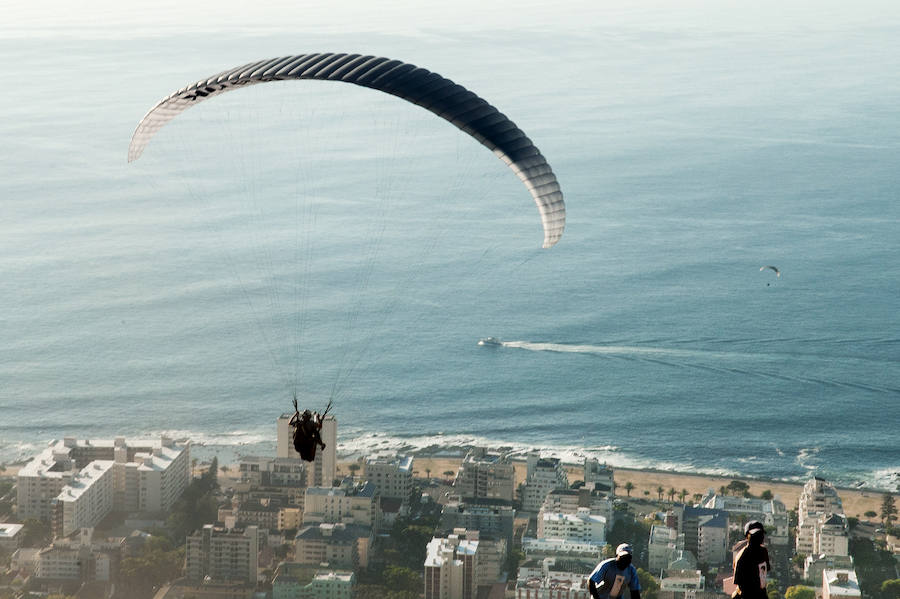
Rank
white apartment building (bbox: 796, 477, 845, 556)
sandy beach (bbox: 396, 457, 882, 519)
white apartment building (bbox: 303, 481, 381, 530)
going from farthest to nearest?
1. sandy beach (bbox: 396, 457, 882, 519)
2. white apartment building (bbox: 796, 477, 845, 556)
3. white apartment building (bbox: 303, 481, 381, 530)

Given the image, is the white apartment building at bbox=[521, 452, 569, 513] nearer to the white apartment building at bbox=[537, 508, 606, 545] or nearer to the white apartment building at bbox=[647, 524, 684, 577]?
the white apartment building at bbox=[537, 508, 606, 545]

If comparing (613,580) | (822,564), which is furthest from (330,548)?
(613,580)

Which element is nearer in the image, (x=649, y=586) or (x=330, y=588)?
(x=330, y=588)

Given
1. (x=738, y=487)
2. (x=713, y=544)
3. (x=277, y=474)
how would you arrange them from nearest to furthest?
(x=713, y=544), (x=277, y=474), (x=738, y=487)

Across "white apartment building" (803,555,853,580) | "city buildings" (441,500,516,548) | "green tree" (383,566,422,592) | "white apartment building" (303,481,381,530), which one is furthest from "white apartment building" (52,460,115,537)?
"white apartment building" (803,555,853,580)

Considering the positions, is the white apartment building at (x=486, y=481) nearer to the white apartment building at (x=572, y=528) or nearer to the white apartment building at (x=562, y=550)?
the white apartment building at (x=572, y=528)

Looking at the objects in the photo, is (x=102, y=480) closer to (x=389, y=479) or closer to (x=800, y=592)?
(x=389, y=479)
